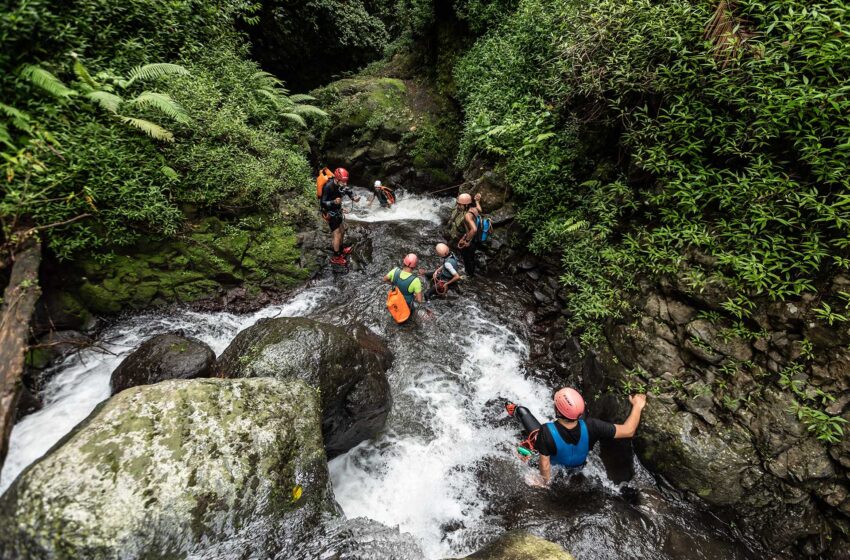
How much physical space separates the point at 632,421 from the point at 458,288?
4.94m

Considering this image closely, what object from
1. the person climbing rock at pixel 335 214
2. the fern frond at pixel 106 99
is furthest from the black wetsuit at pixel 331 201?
the fern frond at pixel 106 99

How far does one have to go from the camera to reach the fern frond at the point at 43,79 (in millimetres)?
5270

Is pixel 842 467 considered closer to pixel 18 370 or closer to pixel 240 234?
pixel 18 370

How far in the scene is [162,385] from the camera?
3.98 metres

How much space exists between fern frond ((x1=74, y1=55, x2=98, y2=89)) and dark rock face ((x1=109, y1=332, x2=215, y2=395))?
4.63m

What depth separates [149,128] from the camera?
6.23 meters

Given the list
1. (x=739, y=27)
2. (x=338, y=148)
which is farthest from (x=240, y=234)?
(x=739, y=27)

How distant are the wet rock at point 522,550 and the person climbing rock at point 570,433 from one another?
123 centimetres

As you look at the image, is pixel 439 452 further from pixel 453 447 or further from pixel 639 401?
pixel 639 401

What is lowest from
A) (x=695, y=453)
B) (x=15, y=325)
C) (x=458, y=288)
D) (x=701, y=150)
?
(x=695, y=453)

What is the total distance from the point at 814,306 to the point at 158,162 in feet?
34.4

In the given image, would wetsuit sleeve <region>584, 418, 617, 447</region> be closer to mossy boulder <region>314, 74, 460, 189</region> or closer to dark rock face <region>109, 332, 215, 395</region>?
dark rock face <region>109, 332, 215, 395</region>

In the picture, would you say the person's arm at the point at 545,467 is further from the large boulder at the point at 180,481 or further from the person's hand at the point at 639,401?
the large boulder at the point at 180,481

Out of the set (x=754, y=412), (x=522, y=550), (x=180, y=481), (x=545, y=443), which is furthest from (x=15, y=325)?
(x=754, y=412)
